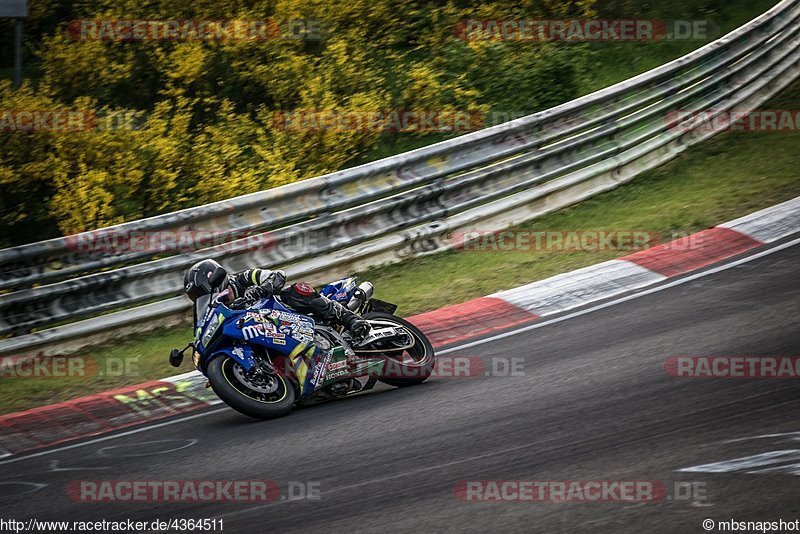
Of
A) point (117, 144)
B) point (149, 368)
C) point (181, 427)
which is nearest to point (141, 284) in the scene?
point (149, 368)

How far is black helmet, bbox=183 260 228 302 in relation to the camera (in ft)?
24.3

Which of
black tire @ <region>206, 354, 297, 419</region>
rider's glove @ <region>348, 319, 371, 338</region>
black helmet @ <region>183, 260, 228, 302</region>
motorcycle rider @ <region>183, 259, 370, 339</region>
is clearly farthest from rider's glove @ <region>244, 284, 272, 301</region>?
rider's glove @ <region>348, 319, 371, 338</region>

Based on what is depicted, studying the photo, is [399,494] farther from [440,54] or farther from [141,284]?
[440,54]

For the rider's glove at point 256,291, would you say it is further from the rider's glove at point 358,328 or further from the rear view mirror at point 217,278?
the rider's glove at point 358,328

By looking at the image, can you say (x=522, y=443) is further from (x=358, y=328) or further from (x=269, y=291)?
(x=269, y=291)

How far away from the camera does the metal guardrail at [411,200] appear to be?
9.42 m

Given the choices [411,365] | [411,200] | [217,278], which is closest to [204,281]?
[217,278]

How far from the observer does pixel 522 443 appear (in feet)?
20.7

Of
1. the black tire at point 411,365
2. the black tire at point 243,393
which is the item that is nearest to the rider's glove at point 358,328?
the black tire at point 411,365

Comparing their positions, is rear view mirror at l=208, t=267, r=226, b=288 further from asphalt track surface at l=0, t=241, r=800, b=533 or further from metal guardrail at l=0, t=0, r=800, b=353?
metal guardrail at l=0, t=0, r=800, b=353

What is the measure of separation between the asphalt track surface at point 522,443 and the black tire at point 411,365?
124mm

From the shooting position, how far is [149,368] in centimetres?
897

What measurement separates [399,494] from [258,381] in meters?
1.99

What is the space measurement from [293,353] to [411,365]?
3.38 feet
